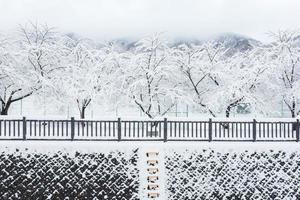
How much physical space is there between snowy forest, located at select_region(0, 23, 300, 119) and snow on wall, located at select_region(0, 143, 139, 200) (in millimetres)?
7010

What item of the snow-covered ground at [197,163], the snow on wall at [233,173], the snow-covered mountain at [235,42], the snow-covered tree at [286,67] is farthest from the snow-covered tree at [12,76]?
the snow-covered tree at [286,67]

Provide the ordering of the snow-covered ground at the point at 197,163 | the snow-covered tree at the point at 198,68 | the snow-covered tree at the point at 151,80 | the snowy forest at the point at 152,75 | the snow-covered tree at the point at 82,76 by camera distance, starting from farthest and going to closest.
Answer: the snow-covered tree at the point at 198,68
the snow-covered tree at the point at 82,76
the snowy forest at the point at 152,75
the snow-covered tree at the point at 151,80
the snow-covered ground at the point at 197,163

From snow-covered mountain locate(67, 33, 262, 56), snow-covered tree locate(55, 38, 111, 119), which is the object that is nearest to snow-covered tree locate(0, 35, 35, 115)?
snow-covered tree locate(55, 38, 111, 119)

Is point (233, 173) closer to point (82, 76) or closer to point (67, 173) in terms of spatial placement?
point (67, 173)

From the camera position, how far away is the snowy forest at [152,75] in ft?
75.2

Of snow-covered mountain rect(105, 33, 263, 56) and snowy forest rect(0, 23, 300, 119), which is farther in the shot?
snow-covered mountain rect(105, 33, 263, 56)

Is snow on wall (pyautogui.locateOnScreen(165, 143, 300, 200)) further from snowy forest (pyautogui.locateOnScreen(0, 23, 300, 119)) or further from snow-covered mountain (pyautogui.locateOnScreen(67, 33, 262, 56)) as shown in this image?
snow-covered mountain (pyautogui.locateOnScreen(67, 33, 262, 56))

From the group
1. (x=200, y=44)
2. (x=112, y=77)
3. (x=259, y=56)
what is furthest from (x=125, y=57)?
(x=259, y=56)

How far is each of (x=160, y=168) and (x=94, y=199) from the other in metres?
2.68

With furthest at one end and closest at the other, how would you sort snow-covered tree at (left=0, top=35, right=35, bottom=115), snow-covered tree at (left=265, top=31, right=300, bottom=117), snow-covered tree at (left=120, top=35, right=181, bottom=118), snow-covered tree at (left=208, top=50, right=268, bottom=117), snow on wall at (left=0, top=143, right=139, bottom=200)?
snow-covered tree at (left=265, top=31, right=300, bottom=117) → snow-covered tree at (left=120, top=35, right=181, bottom=118) → snow-covered tree at (left=208, top=50, right=268, bottom=117) → snow-covered tree at (left=0, top=35, right=35, bottom=115) → snow on wall at (left=0, top=143, right=139, bottom=200)

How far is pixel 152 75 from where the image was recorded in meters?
22.5

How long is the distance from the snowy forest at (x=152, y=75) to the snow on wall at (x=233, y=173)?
6758 mm

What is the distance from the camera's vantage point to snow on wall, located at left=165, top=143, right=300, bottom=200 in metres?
15.6

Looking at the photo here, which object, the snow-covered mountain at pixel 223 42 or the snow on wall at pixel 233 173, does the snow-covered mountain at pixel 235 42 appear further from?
the snow on wall at pixel 233 173
